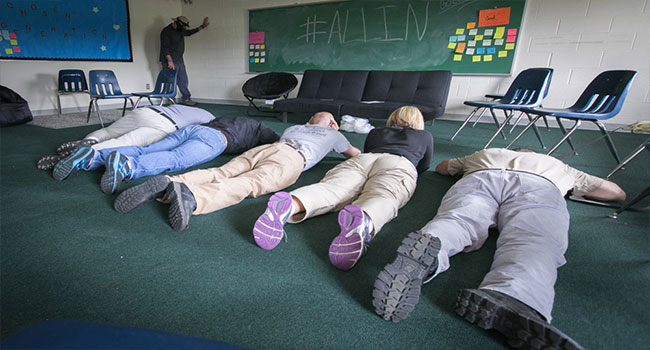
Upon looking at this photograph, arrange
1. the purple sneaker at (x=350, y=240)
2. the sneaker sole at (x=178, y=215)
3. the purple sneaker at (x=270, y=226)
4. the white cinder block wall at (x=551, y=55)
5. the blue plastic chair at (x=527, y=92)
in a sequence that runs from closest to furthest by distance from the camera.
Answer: the purple sneaker at (x=350, y=240)
the purple sneaker at (x=270, y=226)
the sneaker sole at (x=178, y=215)
the blue plastic chair at (x=527, y=92)
the white cinder block wall at (x=551, y=55)

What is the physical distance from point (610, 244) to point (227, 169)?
181cm

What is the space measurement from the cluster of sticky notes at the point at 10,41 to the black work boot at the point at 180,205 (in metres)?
4.96

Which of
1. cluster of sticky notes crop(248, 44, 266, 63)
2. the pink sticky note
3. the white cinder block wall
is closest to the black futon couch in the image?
the white cinder block wall

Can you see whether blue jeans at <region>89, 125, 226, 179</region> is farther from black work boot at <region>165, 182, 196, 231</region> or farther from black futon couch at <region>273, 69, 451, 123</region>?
black futon couch at <region>273, 69, 451, 123</region>

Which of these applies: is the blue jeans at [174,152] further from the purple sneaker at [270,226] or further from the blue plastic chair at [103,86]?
the blue plastic chair at [103,86]

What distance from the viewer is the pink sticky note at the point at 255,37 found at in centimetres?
605

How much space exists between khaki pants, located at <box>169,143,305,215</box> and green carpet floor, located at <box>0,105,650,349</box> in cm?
7

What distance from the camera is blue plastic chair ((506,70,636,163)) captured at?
2293 mm

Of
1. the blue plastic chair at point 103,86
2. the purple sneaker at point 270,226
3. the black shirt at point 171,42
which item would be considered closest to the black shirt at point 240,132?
the purple sneaker at point 270,226

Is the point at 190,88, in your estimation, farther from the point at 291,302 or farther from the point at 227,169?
the point at 291,302

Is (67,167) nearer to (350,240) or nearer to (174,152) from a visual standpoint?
(174,152)

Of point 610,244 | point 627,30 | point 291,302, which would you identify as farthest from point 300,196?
point 627,30

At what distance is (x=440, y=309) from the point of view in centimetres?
91

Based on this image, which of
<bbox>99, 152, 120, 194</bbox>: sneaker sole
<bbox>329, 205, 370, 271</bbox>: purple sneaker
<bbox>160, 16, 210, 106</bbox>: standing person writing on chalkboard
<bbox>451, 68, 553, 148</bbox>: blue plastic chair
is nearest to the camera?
<bbox>329, 205, 370, 271</bbox>: purple sneaker
